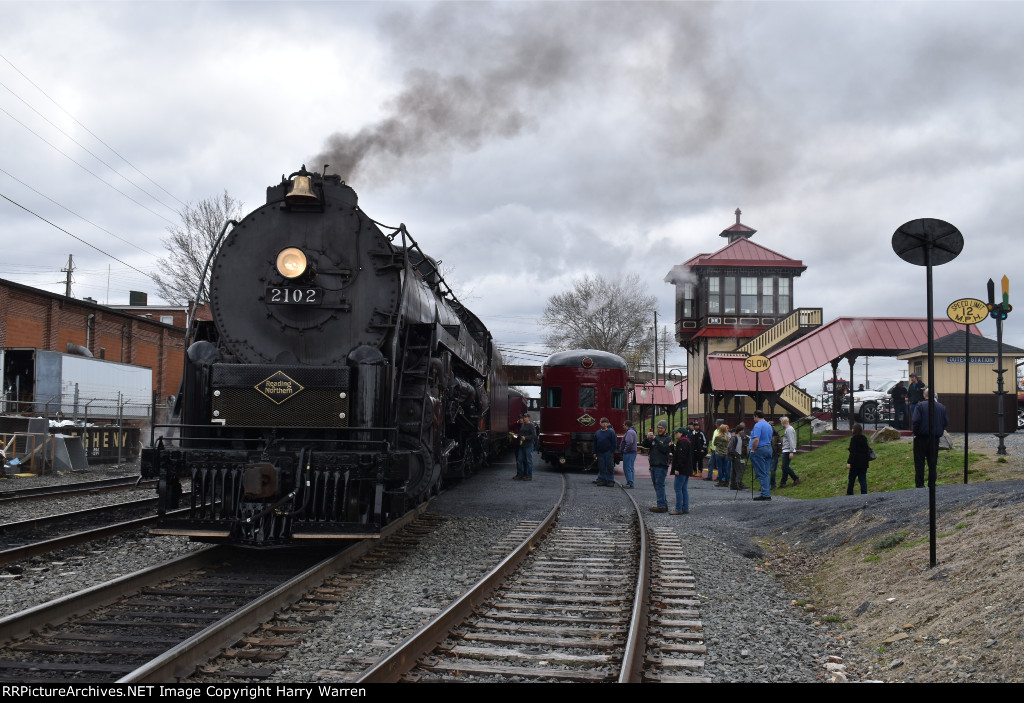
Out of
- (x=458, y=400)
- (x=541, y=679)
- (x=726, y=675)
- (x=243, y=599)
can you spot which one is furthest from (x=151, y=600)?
(x=458, y=400)

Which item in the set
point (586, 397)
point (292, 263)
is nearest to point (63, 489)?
A: point (292, 263)

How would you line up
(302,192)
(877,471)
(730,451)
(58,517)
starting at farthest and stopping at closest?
(730,451), (877,471), (58,517), (302,192)

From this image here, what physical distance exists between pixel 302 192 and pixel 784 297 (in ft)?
106

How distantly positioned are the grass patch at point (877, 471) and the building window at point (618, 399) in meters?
3.70

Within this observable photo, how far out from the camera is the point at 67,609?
5.46m

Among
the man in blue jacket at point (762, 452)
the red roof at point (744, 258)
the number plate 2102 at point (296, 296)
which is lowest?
the man in blue jacket at point (762, 452)

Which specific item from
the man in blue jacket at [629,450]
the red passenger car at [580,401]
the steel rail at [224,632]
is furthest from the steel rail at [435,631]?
the red passenger car at [580,401]

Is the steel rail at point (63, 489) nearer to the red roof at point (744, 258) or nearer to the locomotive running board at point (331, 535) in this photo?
the locomotive running board at point (331, 535)

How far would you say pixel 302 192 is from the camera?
843 centimetres

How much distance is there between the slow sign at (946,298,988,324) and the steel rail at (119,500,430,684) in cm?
909

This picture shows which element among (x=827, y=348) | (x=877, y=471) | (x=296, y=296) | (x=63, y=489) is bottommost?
(x=63, y=489)

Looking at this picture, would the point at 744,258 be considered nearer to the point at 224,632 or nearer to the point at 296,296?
the point at 296,296

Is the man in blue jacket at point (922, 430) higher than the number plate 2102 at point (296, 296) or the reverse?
the reverse

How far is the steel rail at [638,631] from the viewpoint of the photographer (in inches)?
178
